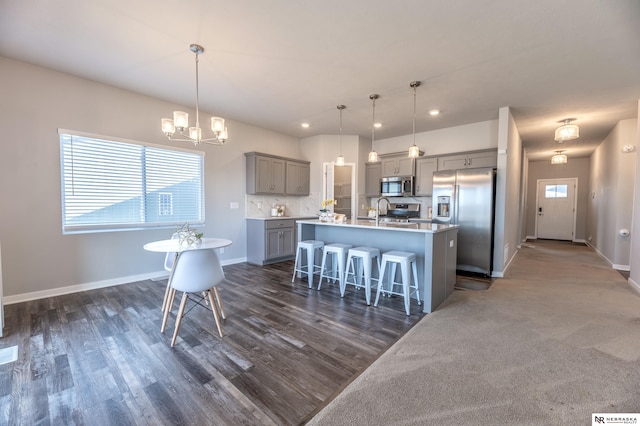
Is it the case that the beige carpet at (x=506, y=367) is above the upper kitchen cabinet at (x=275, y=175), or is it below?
below

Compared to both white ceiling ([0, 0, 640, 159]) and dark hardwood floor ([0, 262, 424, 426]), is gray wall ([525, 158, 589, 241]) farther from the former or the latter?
dark hardwood floor ([0, 262, 424, 426])

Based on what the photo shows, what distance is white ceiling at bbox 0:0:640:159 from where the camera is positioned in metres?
2.20

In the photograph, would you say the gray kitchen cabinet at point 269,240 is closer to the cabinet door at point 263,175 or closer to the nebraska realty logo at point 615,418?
the cabinet door at point 263,175

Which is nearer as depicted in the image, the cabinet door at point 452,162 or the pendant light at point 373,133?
the pendant light at point 373,133

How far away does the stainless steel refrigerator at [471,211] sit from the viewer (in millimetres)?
4457

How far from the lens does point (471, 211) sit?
4609mm

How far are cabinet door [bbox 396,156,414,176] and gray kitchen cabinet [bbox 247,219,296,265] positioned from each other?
8.59ft

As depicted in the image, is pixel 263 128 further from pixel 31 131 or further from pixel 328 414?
pixel 328 414

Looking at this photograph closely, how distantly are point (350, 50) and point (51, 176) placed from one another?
390 cm

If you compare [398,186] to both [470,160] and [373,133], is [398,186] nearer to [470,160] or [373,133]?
[373,133]

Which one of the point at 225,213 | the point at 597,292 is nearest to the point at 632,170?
the point at 597,292

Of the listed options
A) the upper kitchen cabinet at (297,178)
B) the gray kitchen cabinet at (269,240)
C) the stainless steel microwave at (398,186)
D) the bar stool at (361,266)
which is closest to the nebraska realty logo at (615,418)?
the bar stool at (361,266)

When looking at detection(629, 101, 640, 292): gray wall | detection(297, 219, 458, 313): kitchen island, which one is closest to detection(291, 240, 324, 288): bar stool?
detection(297, 219, 458, 313): kitchen island

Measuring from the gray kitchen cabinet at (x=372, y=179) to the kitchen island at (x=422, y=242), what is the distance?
248 centimetres
